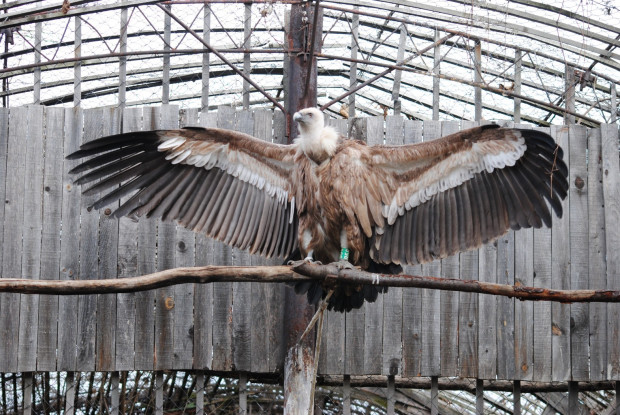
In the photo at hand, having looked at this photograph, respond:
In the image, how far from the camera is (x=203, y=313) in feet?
16.8

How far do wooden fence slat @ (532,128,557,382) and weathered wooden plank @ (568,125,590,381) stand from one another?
15 centimetres

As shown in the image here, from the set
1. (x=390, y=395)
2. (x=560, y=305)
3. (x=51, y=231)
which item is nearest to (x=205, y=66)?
(x=51, y=231)

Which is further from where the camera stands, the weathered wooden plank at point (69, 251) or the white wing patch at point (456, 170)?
the weathered wooden plank at point (69, 251)

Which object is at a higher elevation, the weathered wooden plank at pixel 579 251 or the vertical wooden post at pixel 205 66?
the vertical wooden post at pixel 205 66

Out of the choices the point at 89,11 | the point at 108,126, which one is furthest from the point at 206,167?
the point at 89,11

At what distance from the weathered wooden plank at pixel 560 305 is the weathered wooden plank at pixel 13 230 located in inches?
135

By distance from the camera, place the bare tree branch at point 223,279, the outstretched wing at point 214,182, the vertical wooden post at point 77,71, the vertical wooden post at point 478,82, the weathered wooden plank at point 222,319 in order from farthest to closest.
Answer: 1. the vertical wooden post at point 478,82
2. the vertical wooden post at point 77,71
3. the weathered wooden plank at point 222,319
4. the outstretched wing at point 214,182
5. the bare tree branch at point 223,279

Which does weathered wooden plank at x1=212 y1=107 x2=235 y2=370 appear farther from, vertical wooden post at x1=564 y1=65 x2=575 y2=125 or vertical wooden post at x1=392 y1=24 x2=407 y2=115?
vertical wooden post at x1=564 y1=65 x2=575 y2=125

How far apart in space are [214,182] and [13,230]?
133cm

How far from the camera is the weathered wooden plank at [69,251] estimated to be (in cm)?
504

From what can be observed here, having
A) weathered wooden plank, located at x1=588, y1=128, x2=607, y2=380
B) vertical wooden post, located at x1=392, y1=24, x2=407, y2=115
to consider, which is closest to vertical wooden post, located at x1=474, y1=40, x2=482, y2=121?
vertical wooden post, located at x1=392, y1=24, x2=407, y2=115

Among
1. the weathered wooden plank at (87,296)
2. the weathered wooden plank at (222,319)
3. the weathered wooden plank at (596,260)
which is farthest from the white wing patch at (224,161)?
the weathered wooden plank at (596,260)

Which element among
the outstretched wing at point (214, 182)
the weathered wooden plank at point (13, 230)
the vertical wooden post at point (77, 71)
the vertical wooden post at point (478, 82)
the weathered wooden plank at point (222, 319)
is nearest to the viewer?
the outstretched wing at point (214, 182)

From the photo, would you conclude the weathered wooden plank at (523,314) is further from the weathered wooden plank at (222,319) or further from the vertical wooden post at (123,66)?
the vertical wooden post at (123,66)
